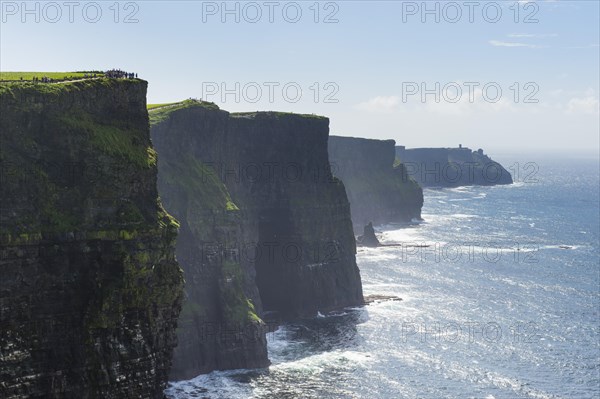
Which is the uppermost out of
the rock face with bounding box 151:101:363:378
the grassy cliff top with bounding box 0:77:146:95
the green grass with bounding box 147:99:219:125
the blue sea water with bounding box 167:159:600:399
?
the green grass with bounding box 147:99:219:125

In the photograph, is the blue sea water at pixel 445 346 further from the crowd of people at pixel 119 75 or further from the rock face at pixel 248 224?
the crowd of people at pixel 119 75

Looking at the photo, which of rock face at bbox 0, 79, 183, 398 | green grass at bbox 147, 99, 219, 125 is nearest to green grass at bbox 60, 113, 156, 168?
rock face at bbox 0, 79, 183, 398

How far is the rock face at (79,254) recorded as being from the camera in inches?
2265

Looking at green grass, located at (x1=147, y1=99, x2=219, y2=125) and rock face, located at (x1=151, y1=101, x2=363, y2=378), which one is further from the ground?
green grass, located at (x1=147, y1=99, x2=219, y2=125)

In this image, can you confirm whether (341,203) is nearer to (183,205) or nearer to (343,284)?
(343,284)

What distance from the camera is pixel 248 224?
447 ft

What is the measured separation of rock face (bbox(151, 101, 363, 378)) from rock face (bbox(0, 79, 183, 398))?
39.0m

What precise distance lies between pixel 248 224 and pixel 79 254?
248 feet

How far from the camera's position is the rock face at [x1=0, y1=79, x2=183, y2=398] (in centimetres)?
5753

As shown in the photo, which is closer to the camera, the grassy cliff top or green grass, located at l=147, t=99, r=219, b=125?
the grassy cliff top

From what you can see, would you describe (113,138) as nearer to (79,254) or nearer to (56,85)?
(56,85)

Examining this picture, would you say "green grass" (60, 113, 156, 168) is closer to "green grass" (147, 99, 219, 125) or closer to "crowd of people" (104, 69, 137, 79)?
"crowd of people" (104, 69, 137, 79)

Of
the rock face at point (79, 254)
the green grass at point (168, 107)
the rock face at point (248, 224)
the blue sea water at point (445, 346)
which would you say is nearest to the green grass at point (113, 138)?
the rock face at point (79, 254)

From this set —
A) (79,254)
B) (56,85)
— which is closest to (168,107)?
(56,85)
